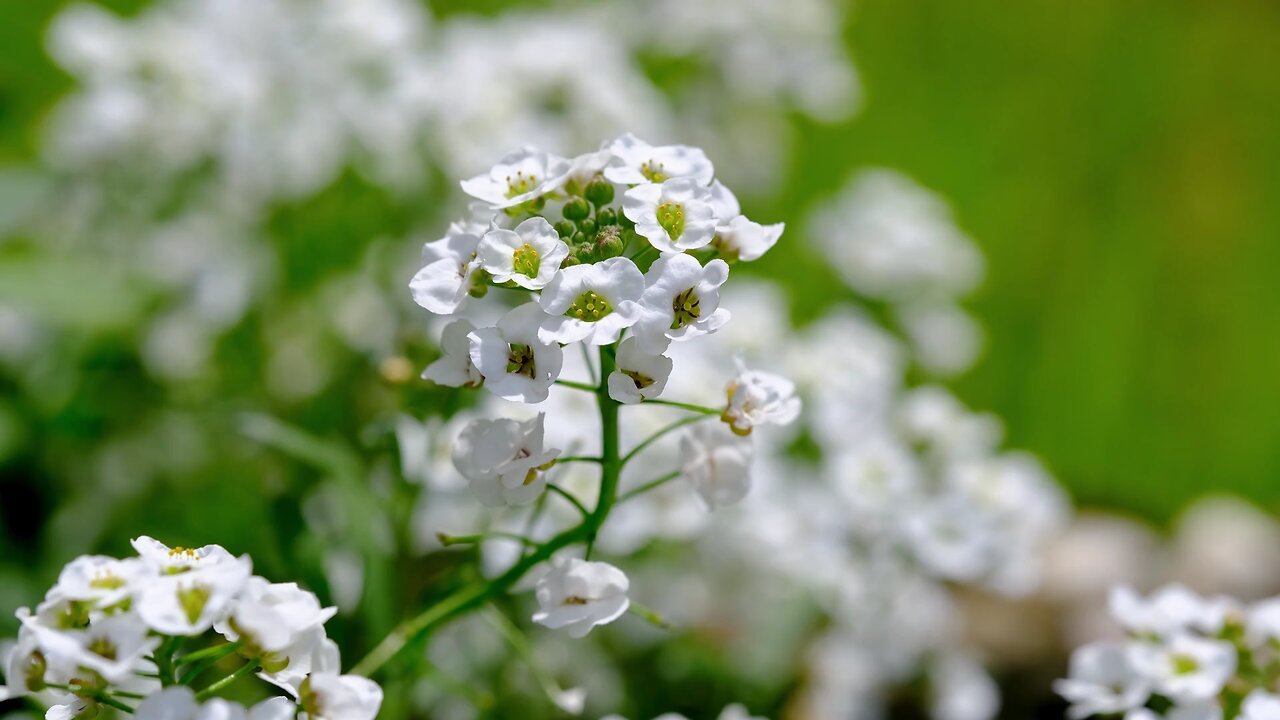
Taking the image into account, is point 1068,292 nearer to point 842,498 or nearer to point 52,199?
point 842,498

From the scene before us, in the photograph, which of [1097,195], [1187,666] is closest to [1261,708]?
[1187,666]

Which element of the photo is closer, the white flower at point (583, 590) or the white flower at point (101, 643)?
the white flower at point (101, 643)

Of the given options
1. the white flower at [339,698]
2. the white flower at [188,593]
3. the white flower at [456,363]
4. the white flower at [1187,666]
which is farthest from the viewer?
the white flower at [1187,666]

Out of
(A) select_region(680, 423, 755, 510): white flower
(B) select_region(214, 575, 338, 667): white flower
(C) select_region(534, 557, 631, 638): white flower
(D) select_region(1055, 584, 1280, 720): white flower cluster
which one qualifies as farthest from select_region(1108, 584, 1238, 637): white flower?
(B) select_region(214, 575, 338, 667): white flower

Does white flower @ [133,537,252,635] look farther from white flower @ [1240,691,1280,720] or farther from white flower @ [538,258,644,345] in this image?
white flower @ [1240,691,1280,720]

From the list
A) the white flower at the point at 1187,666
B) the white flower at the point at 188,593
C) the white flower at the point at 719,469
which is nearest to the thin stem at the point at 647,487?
the white flower at the point at 719,469

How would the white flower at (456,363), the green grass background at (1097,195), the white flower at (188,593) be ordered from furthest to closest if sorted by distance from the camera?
the green grass background at (1097,195), the white flower at (456,363), the white flower at (188,593)

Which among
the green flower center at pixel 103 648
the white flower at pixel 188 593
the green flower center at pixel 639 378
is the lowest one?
the green flower center at pixel 103 648

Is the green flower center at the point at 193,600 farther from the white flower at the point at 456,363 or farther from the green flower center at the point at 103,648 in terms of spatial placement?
the white flower at the point at 456,363
